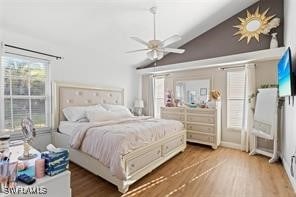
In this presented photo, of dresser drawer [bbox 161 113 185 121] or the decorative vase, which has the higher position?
the decorative vase

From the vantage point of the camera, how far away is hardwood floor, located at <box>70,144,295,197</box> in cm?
217

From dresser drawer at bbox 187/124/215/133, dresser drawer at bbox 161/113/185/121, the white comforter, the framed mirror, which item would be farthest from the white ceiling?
dresser drawer at bbox 187/124/215/133

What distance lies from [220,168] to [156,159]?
1.17m

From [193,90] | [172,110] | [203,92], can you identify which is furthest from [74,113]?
[203,92]

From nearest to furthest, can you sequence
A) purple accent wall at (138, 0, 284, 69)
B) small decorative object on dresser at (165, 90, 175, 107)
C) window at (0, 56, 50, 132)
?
window at (0, 56, 50, 132)
purple accent wall at (138, 0, 284, 69)
small decorative object on dresser at (165, 90, 175, 107)

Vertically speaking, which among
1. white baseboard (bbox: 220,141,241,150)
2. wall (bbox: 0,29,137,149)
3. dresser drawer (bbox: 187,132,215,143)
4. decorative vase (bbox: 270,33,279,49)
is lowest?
white baseboard (bbox: 220,141,241,150)

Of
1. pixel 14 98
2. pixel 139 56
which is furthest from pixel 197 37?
pixel 14 98

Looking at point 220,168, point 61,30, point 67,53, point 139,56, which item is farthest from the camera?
point 139,56

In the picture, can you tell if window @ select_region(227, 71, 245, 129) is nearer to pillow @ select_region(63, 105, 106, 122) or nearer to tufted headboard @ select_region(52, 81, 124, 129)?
tufted headboard @ select_region(52, 81, 124, 129)

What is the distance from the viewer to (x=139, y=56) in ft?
16.5

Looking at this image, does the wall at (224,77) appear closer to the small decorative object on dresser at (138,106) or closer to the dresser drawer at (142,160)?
the small decorative object on dresser at (138,106)

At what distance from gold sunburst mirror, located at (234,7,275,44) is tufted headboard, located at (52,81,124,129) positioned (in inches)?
141

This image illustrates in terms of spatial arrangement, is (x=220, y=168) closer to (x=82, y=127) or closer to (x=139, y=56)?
(x=82, y=127)

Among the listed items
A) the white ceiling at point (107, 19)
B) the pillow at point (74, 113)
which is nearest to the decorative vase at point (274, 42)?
the white ceiling at point (107, 19)
